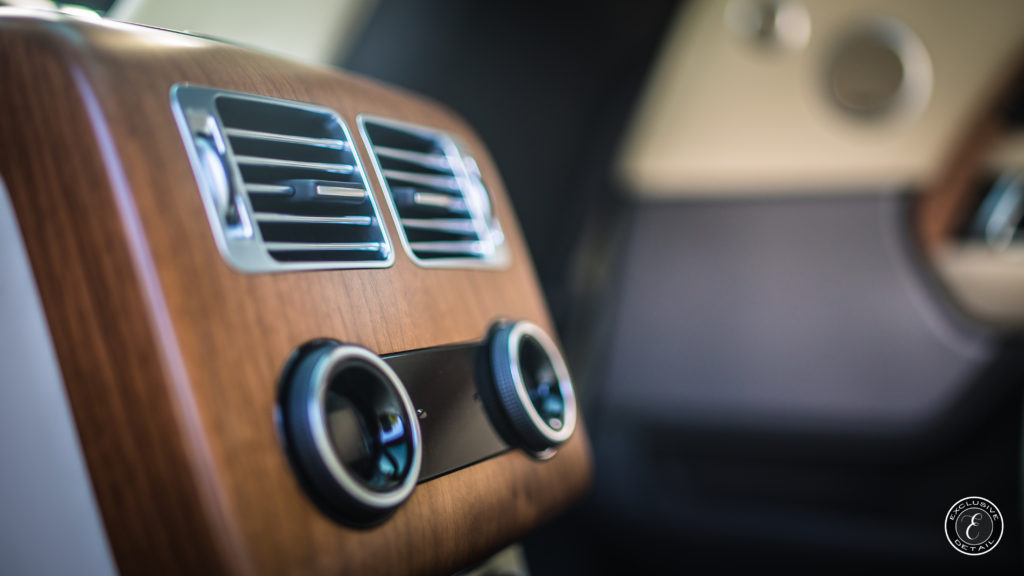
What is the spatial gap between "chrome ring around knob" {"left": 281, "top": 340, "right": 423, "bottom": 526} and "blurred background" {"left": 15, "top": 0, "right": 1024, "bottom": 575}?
0.78 metres

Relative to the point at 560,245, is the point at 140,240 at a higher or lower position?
lower

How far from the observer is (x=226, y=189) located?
38cm

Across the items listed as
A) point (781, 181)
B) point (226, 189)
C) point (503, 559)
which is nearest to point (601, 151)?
point (781, 181)

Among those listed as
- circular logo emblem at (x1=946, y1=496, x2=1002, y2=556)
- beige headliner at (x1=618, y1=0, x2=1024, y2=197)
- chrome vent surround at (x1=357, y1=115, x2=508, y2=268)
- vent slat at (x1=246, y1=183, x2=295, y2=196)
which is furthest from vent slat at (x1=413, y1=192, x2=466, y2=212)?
beige headliner at (x1=618, y1=0, x2=1024, y2=197)

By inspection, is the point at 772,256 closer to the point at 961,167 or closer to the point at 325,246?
the point at 961,167

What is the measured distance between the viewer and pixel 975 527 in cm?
59

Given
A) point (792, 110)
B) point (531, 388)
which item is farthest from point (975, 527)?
point (792, 110)

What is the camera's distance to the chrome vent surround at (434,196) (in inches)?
19.5

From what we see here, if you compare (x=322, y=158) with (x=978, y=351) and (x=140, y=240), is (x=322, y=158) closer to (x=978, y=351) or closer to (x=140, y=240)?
(x=140, y=240)

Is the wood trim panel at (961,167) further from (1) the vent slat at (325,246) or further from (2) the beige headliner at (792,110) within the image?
(1) the vent slat at (325,246)

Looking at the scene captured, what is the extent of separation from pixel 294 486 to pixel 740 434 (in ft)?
3.74

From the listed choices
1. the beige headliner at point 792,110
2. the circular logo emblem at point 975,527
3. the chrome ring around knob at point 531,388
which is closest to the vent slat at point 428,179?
the chrome ring around knob at point 531,388

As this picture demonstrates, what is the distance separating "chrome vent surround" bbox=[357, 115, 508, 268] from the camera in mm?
494

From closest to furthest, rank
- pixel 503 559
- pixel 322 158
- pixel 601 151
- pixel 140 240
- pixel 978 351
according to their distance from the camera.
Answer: pixel 140 240
pixel 322 158
pixel 503 559
pixel 978 351
pixel 601 151
